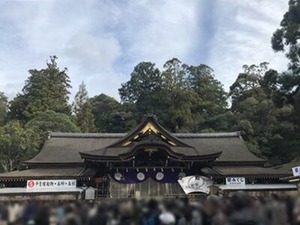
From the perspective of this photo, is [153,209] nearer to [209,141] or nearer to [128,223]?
[128,223]

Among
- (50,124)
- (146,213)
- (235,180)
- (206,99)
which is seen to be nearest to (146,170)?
(235,180)

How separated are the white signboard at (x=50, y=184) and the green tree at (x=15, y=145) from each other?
13275 mm

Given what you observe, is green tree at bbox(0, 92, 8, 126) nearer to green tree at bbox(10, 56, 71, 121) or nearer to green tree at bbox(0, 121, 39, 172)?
green tree at bbox(10, 56, 71, 121)

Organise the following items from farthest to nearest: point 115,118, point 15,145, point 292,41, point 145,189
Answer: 1. point 115,118
2. point 15,145
3. point 292,41
4. point 145,189

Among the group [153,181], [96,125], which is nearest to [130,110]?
[96,125]

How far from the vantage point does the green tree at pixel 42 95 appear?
48938 mm

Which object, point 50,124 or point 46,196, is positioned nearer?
point 46,196

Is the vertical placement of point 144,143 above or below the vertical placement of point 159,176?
above

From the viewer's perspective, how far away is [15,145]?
1194 inches

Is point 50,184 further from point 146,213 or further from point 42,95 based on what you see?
point 42,95

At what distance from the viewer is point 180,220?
6609 millimetres

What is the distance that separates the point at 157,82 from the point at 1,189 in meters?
42.1

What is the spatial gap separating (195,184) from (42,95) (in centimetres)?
3817

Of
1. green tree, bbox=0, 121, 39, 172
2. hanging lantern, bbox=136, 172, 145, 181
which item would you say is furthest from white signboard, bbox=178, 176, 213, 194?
green tree, bbox=0, 121, 39, 172
